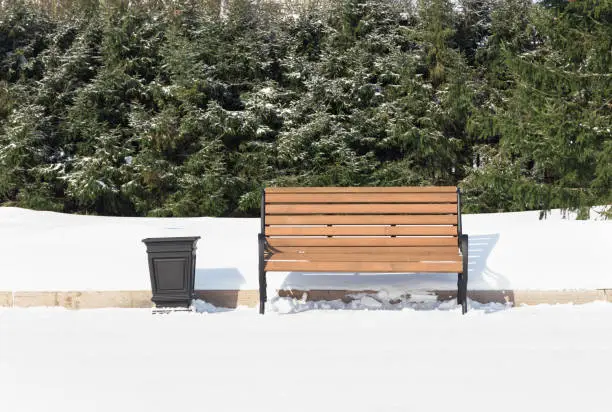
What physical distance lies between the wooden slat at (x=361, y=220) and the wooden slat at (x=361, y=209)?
0.04 meters

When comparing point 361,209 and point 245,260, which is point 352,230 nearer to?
point 361,209

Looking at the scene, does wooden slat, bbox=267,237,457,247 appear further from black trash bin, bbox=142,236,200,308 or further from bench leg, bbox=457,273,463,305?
black trash bin, bbox=142,236,200,308

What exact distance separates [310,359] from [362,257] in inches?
53.2

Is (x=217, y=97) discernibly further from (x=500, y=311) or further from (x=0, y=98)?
(x=500, y=311)

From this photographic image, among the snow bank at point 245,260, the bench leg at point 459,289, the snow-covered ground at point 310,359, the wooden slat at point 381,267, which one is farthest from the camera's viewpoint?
the snow bank at point 245,260

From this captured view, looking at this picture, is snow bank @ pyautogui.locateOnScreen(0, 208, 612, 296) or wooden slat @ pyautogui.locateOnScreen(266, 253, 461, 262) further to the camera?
snow bank @ pyautogui.locateOnScreen(0, 208, 612, 296)

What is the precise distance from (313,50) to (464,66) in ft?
11.8

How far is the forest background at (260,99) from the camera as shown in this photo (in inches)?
497

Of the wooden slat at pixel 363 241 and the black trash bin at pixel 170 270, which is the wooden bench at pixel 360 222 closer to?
the wooden slat at pixel 363 241

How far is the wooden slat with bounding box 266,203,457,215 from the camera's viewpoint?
16.6ft

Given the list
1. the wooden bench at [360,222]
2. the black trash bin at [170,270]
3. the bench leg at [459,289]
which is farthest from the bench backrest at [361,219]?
the black trash bin at [170,270]

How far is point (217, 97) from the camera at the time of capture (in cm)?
1366

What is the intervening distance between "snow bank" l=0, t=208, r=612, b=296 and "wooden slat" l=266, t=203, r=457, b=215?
2.17ft

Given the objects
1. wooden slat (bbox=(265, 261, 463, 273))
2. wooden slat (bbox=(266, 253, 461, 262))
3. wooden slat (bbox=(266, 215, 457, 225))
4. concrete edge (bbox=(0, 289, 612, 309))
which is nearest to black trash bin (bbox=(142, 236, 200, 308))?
concrete edge (bbox=(0, 289, 612, 309))
